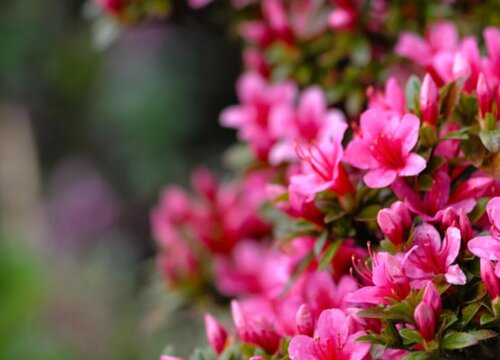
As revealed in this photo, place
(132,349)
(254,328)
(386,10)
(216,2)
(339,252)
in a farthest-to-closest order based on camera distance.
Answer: (132,349) → (216,2) → (386,10) → (339,252) → (254,328)

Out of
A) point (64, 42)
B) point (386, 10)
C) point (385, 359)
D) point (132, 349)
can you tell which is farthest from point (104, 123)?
point (385, 359)

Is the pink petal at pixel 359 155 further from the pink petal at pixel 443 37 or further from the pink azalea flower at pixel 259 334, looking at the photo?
the pink petal at pixel 443 37

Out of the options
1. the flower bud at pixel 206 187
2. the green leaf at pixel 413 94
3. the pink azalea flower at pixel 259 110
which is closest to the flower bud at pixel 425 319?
the green leaf at pixel 413 94

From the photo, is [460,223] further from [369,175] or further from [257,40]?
[257,40]

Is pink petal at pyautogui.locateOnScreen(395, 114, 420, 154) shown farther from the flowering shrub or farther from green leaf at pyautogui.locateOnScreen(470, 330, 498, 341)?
green leaf at pyautogui.locateOnScreen(470, 330, 498, 341)

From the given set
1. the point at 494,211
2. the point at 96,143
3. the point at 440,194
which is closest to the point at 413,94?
the point at 440,194

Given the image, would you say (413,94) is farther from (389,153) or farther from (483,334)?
(483,334)

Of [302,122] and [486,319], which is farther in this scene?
[302,122]
